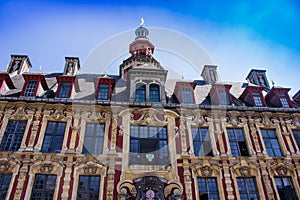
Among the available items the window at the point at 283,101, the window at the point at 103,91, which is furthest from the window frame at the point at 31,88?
Result: the window at the point at 283,101

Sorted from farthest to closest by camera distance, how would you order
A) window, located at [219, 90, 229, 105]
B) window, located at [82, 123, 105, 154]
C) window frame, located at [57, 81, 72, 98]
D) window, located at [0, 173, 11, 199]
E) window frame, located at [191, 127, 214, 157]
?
1. window, located at [219, 90, 229, 105]
2. window frame, located at [57, 81, 72, 98]
3. window frame, located at [191, 127, 214, 157]
4. window, located at [82, 123, 105, 154]
5. window, located at [0, 173, 11, 199]

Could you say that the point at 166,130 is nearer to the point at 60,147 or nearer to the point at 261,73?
the point at 60,147

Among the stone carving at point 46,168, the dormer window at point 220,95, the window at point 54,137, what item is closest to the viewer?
the stone carving at point 46,168

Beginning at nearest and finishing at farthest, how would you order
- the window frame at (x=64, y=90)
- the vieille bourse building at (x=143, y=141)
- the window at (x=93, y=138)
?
the vieille bourse building at (x=143, y=141), the window at (x=93, y=138), the window frame at (x=64, y=90)

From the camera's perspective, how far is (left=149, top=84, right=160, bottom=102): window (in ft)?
52.6

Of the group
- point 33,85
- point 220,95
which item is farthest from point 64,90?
point 220,95

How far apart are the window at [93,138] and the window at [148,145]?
1.74 metres

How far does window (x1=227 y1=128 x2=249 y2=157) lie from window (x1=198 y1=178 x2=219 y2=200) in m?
2.30

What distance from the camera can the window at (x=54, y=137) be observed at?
1339cm

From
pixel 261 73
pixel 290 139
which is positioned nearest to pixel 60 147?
pixel 290 139

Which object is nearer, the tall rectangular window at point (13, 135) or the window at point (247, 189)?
the window at point (247, 189)

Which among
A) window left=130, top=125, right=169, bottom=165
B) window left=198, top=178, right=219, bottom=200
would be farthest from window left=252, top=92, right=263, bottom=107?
window left=130, top=125, right=169, bottom=165

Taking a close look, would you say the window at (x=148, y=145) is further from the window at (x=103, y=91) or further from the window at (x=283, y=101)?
the window at (x=283, y=101)

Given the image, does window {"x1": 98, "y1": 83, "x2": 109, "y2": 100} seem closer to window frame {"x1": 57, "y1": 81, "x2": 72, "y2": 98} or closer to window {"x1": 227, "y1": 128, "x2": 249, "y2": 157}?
window frame {"x1": 57, "y1": 81, "x2": 72, "y2": 98}
